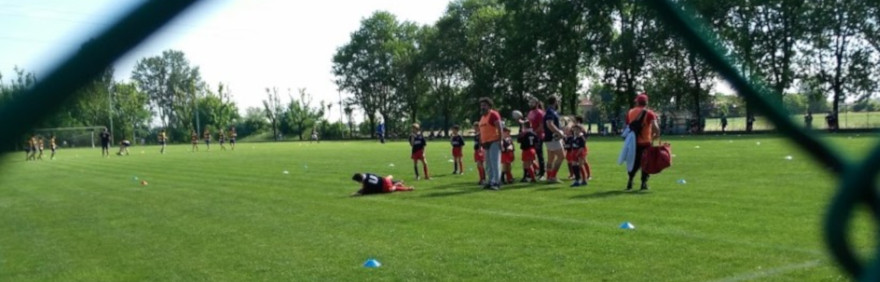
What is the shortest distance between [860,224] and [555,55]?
50.0 metres

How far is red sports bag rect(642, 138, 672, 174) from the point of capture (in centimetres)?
1116

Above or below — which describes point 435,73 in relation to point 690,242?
above

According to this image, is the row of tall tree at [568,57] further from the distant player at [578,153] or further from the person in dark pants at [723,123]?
the distant player at [578,153]

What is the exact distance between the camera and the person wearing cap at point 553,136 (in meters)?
13.6

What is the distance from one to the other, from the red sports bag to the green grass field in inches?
17.4

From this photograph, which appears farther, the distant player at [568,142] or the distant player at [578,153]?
the distant player at [568,142]

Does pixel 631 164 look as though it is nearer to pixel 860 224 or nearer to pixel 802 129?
pixel 860 224

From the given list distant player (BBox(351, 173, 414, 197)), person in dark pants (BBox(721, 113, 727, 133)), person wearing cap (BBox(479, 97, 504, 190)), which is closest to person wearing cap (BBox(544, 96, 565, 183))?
person wearing cap (BBox(479, 97, 504, 190))

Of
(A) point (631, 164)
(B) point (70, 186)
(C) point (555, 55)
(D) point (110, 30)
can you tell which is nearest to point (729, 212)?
(A) point (631, 164)

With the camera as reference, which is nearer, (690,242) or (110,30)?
(110,30)

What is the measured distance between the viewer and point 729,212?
29.4ft

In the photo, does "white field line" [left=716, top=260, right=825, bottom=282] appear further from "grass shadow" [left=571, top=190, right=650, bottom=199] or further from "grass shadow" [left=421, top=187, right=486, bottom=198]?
"grass shadow" [left=421, top=187, right=486, bottom=198]

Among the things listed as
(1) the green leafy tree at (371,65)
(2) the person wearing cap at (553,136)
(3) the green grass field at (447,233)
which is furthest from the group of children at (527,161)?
(1) the green leafy tree at (371,65)

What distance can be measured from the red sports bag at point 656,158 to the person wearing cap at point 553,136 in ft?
7.91
